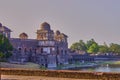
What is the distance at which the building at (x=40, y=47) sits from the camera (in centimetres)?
6500

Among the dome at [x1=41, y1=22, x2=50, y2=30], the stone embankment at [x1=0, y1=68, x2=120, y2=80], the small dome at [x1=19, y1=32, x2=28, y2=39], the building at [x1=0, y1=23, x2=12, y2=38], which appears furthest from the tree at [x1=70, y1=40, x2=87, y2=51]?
the stone embankment at [x1=0, y1=68, x2=120, y2=80]

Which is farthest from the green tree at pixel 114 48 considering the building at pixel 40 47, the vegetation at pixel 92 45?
the building at pixel 40 47

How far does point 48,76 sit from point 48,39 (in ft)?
178

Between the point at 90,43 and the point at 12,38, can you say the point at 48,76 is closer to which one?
the point at 12,38

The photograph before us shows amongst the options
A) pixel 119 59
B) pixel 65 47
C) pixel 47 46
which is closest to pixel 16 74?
pixel 47 46

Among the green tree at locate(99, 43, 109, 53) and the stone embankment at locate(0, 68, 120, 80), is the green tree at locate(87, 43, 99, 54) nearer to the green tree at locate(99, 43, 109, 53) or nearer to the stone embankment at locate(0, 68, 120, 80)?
the green tree at locate(99, 43, 109, 53)

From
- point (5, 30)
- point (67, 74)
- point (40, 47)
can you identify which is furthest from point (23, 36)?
point (67, 74)

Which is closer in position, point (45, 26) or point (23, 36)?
point (23, 36)

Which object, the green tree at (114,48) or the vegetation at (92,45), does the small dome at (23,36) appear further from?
the green tree at (114,48)

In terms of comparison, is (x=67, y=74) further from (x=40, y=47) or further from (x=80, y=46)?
(x=80, y=46)

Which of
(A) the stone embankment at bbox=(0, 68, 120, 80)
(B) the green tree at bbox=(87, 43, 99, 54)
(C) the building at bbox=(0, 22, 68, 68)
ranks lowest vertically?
(A) the stone embankment at bbox=(0, 68, 120, 80)

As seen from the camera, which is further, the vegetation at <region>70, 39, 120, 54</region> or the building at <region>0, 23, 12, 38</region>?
the vegetation at <region>70, 39, 120, 54</region>

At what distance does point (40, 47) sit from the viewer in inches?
2785

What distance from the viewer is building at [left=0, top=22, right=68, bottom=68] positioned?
65.0 metres
